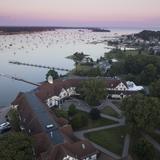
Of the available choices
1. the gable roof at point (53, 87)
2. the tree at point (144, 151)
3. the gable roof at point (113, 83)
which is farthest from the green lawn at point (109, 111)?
the tree at point (144, 151)

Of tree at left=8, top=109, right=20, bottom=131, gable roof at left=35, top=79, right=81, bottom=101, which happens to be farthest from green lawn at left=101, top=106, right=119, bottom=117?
tree at left=8, top=109, right=20, bottom=131

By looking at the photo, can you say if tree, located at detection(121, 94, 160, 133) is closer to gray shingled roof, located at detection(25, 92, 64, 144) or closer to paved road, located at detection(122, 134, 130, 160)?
paved road, located at detection(122, 134, 130, 160)

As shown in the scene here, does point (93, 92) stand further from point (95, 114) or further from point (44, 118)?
point (44, 118)

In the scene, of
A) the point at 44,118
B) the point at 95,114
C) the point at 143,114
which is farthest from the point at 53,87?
the point at 143,114

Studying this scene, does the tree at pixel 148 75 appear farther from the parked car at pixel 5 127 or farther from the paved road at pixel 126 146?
the parked car at pixel 5 127

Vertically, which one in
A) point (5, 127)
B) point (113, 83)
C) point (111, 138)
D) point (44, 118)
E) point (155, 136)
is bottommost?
point (5, 127)

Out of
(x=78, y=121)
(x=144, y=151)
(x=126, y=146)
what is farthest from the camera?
(x=78, y=121)
